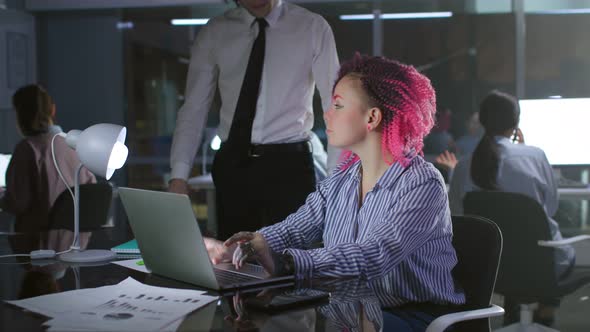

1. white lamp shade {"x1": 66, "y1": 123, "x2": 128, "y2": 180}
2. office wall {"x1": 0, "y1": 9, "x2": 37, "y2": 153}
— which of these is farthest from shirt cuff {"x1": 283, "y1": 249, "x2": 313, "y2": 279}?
office wall {"x1": 0, "y1": 9, "x2": 37, "y2": 153}

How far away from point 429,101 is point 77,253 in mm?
879

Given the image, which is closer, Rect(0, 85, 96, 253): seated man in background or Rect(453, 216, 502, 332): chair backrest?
Rect(453, 216, 502, 332): chair backrest

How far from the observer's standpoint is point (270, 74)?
2.59 meters

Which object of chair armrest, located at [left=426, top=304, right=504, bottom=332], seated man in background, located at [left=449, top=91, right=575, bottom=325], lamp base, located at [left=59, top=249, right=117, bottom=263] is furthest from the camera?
seated man in background, located at [left=449, top=91, right=575, bottom=325]

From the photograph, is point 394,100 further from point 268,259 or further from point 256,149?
point 256,149

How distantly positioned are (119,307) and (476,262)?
779 mm

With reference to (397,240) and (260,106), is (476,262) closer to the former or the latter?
(397,240)

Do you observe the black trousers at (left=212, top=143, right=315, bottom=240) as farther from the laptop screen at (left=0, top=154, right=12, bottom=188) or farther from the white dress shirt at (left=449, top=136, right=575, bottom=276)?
the laptop screen at (left=0, top=154, right=12, bottom=188)

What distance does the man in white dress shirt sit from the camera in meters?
2.52

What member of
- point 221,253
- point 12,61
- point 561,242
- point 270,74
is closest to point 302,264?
point 221,253

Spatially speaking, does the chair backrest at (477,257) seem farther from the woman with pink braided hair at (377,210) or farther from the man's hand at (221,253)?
the man's hand at (221,253)

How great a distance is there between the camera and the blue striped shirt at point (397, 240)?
1.38 m

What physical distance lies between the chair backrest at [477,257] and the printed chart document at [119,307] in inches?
23.5

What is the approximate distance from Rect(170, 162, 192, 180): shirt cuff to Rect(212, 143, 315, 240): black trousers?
0.11 m
